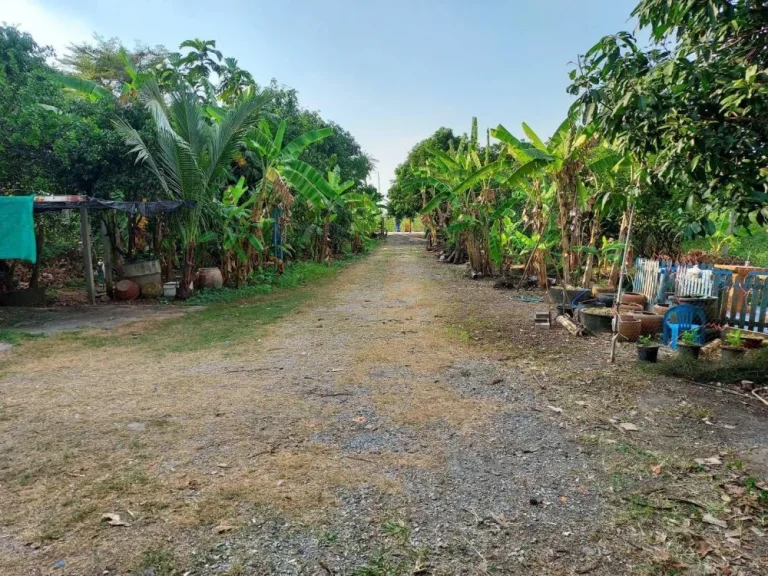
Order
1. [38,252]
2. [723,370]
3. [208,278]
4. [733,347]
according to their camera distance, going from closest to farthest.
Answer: [723,370] → [733,347] → [38,252] → [208,278]

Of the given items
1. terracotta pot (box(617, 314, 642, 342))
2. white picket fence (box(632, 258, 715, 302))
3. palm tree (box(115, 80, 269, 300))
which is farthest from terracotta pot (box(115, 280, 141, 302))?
white picket fence (box(632, 258, 715, 302))

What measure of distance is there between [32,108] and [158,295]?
431cm

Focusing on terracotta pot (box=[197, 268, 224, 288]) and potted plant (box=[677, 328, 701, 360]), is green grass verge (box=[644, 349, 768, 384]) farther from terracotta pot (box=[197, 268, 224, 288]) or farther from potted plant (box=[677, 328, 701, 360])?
terracotta pot (box=[197, 268, 224, 288])

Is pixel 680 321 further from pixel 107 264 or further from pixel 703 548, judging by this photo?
pixel 107 264

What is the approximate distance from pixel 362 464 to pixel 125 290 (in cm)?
926

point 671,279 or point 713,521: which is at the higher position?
point 671,279

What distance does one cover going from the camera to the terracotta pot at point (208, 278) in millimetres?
12102

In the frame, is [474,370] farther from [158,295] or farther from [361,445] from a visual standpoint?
[158,295]

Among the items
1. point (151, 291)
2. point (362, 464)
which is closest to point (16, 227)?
point (151, 291)

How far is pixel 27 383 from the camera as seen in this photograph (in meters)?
5.24

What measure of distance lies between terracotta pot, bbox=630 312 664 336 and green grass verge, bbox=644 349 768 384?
159cm

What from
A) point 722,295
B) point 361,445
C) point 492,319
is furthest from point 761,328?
point 361,445

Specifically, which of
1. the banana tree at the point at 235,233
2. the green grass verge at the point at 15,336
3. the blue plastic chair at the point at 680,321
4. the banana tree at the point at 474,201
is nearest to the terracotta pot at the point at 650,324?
the blue plastic chair at the point at 680,321

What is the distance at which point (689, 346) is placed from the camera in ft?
20.1
